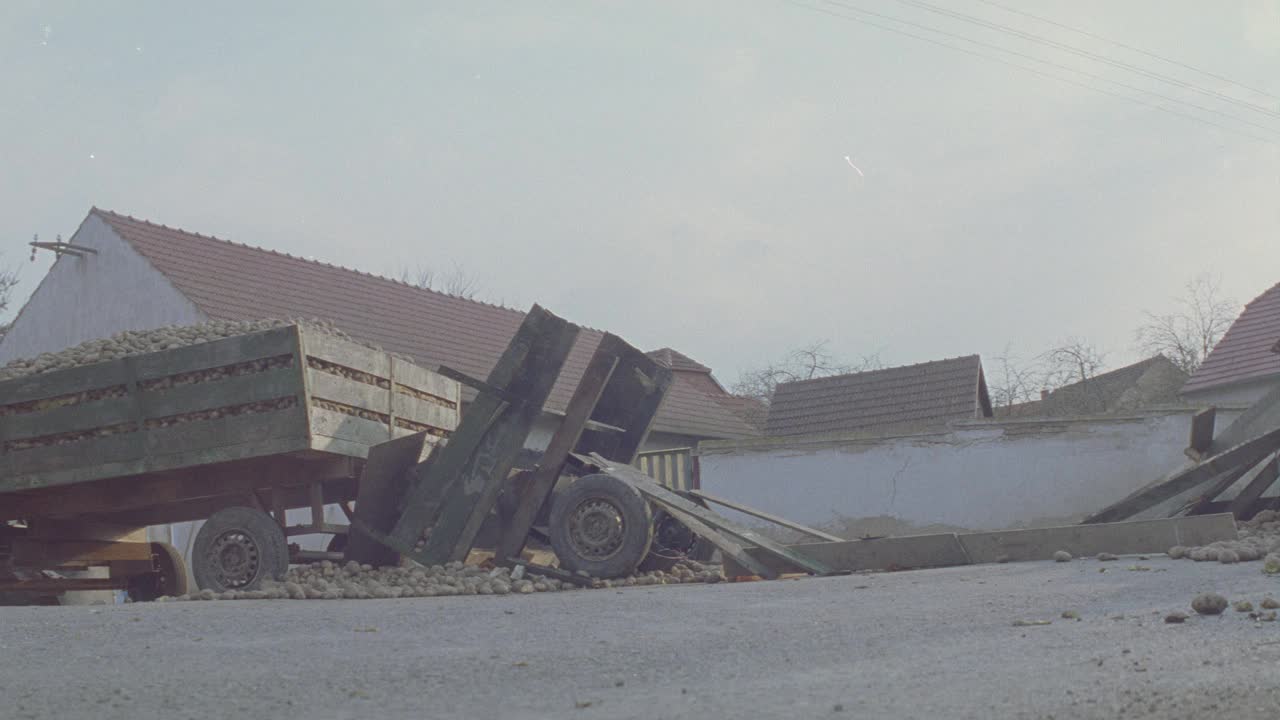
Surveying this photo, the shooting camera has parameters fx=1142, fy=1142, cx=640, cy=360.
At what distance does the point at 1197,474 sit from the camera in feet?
32.6

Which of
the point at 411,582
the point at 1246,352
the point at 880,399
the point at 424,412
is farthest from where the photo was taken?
the point at 880,399

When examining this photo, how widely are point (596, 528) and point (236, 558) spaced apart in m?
2.57

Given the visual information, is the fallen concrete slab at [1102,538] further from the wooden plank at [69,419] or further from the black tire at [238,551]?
the wooden plank at [69,419]

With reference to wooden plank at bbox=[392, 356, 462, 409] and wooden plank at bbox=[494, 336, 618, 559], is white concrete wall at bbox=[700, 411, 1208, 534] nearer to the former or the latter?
wooden plank at bbox=[392, 356, 462, 409]

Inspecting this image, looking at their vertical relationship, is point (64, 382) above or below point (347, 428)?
above

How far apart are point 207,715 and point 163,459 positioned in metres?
5.10

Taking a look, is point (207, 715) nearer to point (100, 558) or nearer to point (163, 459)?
point (163, 459)

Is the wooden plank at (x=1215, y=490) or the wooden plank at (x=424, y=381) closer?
the wooden plank at (x=424, y=381)

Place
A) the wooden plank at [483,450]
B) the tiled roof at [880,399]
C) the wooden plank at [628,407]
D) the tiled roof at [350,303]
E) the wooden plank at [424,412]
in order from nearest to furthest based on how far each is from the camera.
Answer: the wooden plank at [483,450], the wooden plank at [424,412], the wooden plank at [628,407], the tiled roof at [350,303], the tiled roof at [880,399]

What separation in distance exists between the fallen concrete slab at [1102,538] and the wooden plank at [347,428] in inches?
170

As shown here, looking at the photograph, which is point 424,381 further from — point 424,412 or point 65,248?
point 65,248

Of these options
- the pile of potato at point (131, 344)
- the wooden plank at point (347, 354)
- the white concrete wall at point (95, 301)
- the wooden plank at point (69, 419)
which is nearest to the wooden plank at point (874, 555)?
the wooden plank at point (347, 354)

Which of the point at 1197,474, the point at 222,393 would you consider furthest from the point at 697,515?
the point at 1197,474

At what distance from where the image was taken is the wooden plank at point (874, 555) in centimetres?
788
